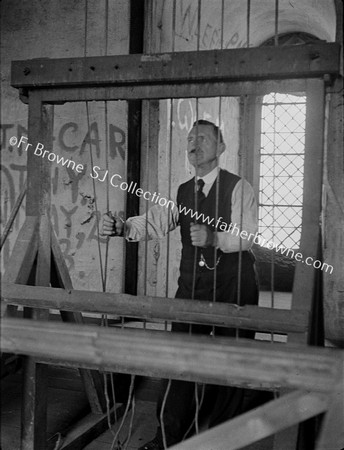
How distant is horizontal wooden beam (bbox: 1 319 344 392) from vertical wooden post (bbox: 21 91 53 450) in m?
1.28

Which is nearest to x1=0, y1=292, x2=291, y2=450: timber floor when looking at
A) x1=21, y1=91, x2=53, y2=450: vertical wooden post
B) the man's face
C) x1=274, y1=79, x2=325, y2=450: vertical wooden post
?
x1=21, y1=91, x2=53, y2=450: vertical wooden post

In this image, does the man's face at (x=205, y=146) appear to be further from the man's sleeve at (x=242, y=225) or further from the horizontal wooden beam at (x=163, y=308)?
the horizontal wooden beam at (x=163, y=308)

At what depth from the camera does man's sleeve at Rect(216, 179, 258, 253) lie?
2.81 meters

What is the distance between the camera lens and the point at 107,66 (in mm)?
2422

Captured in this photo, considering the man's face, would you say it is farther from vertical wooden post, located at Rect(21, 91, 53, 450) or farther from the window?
the window

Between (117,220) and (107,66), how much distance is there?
0.82m

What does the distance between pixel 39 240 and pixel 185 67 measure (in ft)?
3.53

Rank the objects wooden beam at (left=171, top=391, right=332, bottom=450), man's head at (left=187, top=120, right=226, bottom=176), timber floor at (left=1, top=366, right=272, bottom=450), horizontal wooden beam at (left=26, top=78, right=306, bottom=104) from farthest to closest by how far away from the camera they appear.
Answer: man's head at (left=187, top=120, right=226, bottom=176) < timber floor at (left=1, top=366, right=272, bottom=450) < horizontal wooden beam at (left=26, top=78, right=306, bottom=104) < wooden beam at (left=171, top=391, right=332, bottom=450)

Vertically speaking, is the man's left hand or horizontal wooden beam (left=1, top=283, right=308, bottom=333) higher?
the man's left hand

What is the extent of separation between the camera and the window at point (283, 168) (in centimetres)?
682

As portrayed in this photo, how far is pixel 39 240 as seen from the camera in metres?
2.67

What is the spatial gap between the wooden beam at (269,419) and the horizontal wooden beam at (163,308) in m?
0.58

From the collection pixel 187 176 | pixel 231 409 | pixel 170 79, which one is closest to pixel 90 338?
pixel 170 79

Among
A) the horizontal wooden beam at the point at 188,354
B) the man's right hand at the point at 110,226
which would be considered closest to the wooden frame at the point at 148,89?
the man's right hand at the point at 110,226
